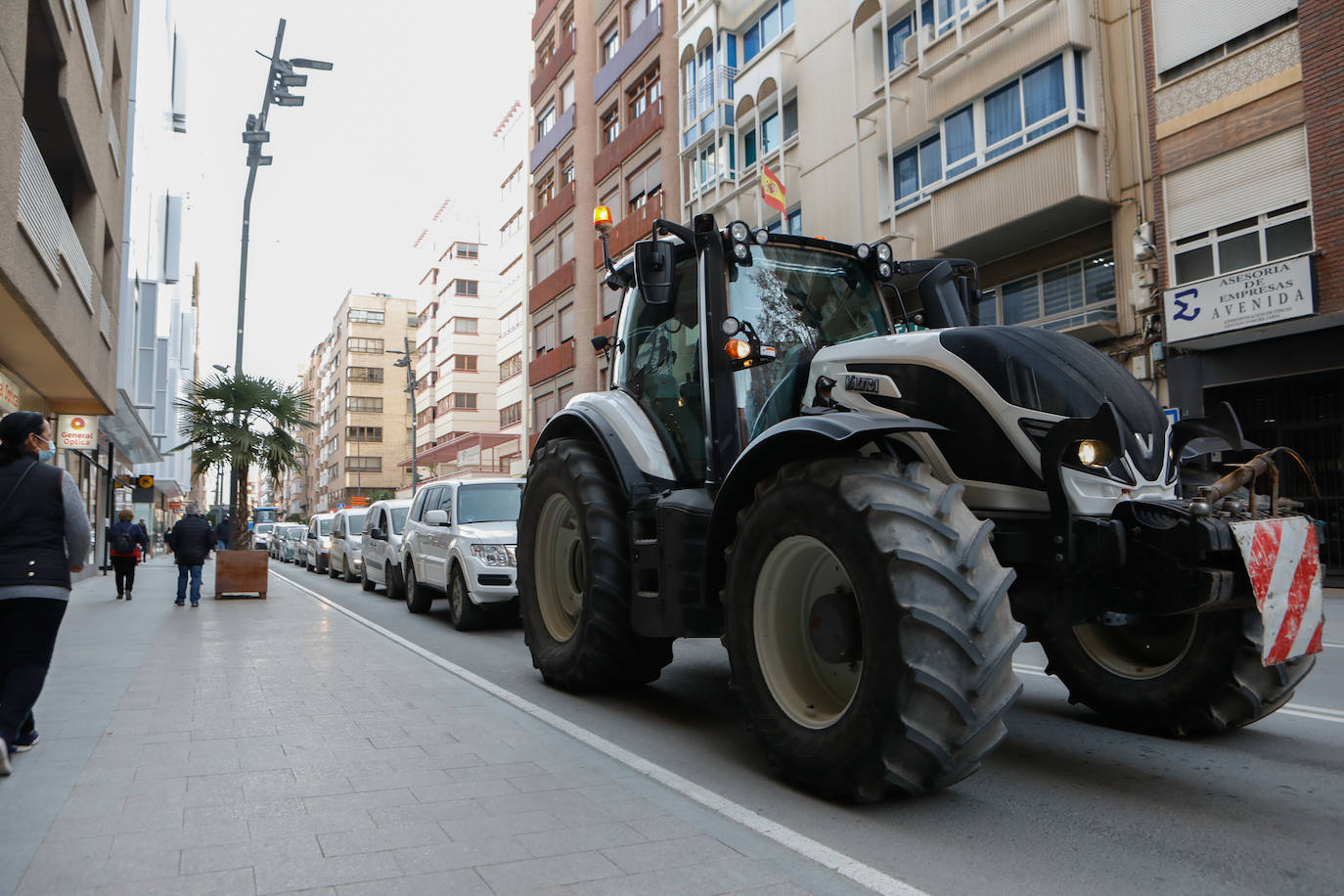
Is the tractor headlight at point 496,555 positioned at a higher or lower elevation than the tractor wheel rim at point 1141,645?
higher

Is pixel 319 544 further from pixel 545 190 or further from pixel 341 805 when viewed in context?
pixel 341 805

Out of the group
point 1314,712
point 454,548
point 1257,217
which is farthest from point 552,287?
point 1314,712

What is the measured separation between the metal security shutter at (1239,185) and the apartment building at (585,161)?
18946mm

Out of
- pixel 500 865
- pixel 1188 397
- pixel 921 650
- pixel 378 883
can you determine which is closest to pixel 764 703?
pixel 921 650

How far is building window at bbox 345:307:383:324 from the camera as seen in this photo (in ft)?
320

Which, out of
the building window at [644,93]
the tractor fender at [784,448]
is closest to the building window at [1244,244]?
the tractor fender at [784,448]

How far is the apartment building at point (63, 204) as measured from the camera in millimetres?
10094

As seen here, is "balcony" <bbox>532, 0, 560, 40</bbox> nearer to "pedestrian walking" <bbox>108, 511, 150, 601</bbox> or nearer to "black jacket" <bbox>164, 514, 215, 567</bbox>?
"pedestrian walking" <bbox>108, 511, 150, 601</bbox>

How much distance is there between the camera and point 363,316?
97.8 metres

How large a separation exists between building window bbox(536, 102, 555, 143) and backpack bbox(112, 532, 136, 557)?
3145 centimetres

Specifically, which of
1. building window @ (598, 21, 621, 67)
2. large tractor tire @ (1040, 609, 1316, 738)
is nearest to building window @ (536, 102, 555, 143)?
building window @ (598, 21, 621, 67)

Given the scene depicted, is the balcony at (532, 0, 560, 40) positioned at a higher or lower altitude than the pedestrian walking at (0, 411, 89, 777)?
higher

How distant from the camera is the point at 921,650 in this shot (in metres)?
3.54

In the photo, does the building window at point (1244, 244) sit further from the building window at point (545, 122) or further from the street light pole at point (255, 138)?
the building window at point (545, 122)
